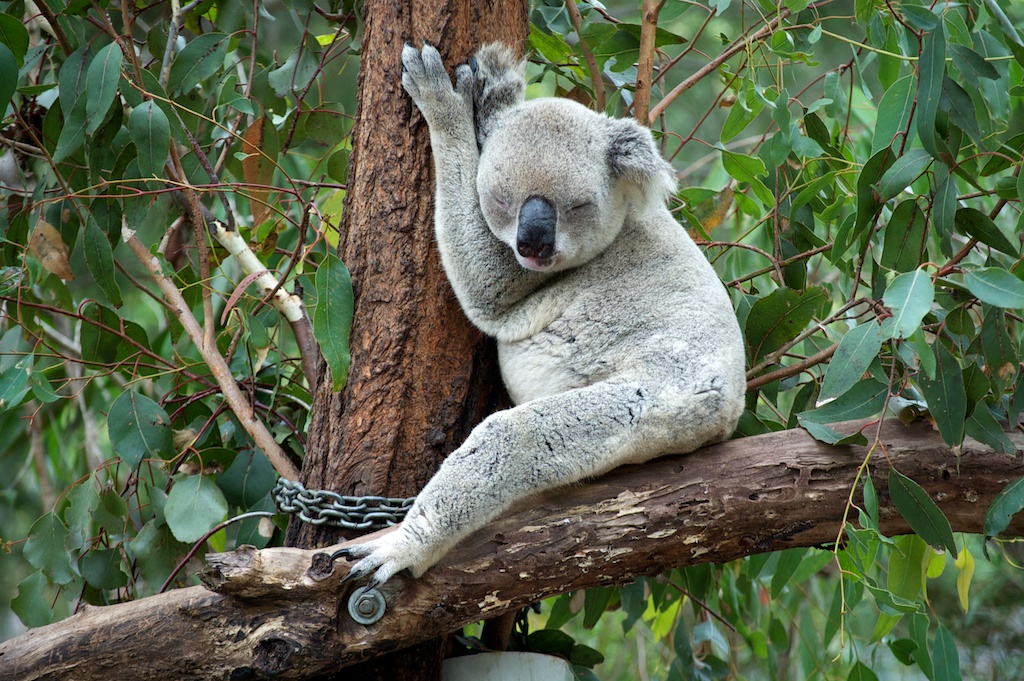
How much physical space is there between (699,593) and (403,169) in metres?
1.62

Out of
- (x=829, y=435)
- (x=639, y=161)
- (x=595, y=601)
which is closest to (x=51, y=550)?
(x=595, y=601)

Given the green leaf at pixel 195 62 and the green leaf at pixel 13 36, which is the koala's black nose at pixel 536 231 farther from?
the green leaf at pixel 13 36

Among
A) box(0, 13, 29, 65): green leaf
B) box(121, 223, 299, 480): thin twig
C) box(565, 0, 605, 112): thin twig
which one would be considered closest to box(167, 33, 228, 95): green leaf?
box(0, 13, 29, 65): green leaf

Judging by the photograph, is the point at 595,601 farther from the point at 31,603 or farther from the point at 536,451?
the point at 31,603

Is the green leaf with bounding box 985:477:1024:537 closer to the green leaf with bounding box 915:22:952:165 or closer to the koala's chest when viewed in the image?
the green leaf with bounding box 915:22:952:165

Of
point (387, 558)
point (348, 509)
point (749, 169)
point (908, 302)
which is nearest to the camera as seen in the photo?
point (908, 302)

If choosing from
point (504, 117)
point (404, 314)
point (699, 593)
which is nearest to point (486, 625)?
point (699, 593)

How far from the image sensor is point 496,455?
193cm

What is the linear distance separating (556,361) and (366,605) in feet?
2.75

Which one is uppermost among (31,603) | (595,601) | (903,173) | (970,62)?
(970,62)

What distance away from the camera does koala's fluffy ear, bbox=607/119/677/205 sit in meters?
2.27

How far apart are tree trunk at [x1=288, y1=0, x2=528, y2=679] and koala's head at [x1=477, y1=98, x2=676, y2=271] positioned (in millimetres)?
206

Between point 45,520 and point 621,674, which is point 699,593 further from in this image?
point 621,674

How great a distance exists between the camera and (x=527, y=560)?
1893 mm
